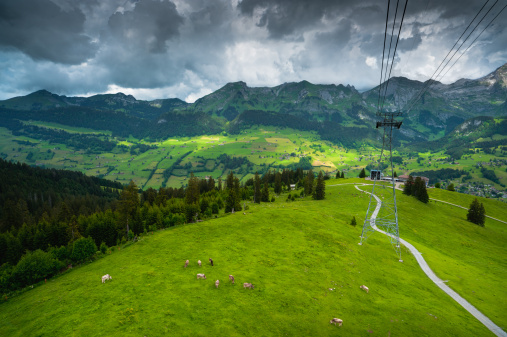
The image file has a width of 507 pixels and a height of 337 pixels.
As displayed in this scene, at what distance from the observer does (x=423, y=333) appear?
1158 inches

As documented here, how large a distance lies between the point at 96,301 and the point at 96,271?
14437mm

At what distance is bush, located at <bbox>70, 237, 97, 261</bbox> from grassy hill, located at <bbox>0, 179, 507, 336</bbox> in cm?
662

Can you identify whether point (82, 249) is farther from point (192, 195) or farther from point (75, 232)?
point (192, 195)

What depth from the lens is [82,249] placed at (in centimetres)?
5556

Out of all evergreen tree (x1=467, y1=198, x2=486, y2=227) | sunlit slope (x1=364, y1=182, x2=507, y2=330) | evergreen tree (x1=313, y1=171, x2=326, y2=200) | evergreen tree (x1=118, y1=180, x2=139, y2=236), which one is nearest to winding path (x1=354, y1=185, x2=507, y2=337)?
sunlit slope (x1=364, y1=182, x2=507, y2=330)

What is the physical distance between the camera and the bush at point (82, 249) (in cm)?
5475

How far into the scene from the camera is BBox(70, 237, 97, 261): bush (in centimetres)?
5475

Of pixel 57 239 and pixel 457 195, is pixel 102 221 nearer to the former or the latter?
pixel 57 239

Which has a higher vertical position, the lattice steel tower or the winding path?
the lattice steel tower

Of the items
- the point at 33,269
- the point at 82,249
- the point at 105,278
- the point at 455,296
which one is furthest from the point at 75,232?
the point at 455,296

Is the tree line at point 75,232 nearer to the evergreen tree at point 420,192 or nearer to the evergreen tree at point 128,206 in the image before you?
the evergreen tree at point 128,206

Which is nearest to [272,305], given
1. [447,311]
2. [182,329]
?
[182,329]

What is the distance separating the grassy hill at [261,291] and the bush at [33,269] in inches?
208

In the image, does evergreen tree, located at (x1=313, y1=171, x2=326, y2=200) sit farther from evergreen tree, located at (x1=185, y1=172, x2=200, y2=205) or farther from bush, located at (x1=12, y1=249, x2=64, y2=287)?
bush, located at (x1=12, y1=249, x2=64, y2=287)
